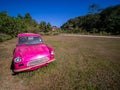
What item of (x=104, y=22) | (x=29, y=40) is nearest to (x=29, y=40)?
(x=29, y=40)

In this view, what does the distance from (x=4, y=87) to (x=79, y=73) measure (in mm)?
3376

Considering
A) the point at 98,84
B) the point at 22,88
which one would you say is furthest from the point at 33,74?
the point at 98,84

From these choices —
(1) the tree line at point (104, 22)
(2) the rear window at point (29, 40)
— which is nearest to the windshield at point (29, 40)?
(2) the rear window at point (29, 40)

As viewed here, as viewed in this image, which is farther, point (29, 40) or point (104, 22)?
point (104, 22)

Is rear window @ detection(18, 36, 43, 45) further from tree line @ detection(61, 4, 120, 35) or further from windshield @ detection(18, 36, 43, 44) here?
tree line @ detection(61, 4, 120, 35)

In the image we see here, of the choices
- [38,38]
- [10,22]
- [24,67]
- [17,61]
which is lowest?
[24,67]

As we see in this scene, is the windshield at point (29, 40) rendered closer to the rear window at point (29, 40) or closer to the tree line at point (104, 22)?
the rear window at point (29, 40)

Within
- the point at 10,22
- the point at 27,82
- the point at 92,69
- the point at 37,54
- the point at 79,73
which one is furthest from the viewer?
the point at 10,22

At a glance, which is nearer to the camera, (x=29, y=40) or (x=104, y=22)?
(x=29, y=40)

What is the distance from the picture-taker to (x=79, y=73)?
435cm

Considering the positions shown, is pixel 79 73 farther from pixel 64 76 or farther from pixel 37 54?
pixel 37 54

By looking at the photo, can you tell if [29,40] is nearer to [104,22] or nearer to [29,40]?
[29,40]

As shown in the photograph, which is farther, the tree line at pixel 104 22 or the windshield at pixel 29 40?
the tree line at pixel 104 22

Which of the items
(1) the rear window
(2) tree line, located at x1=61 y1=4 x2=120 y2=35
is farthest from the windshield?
(2) tree line, located at x1=61 y1=4 x2=120 y2=35
